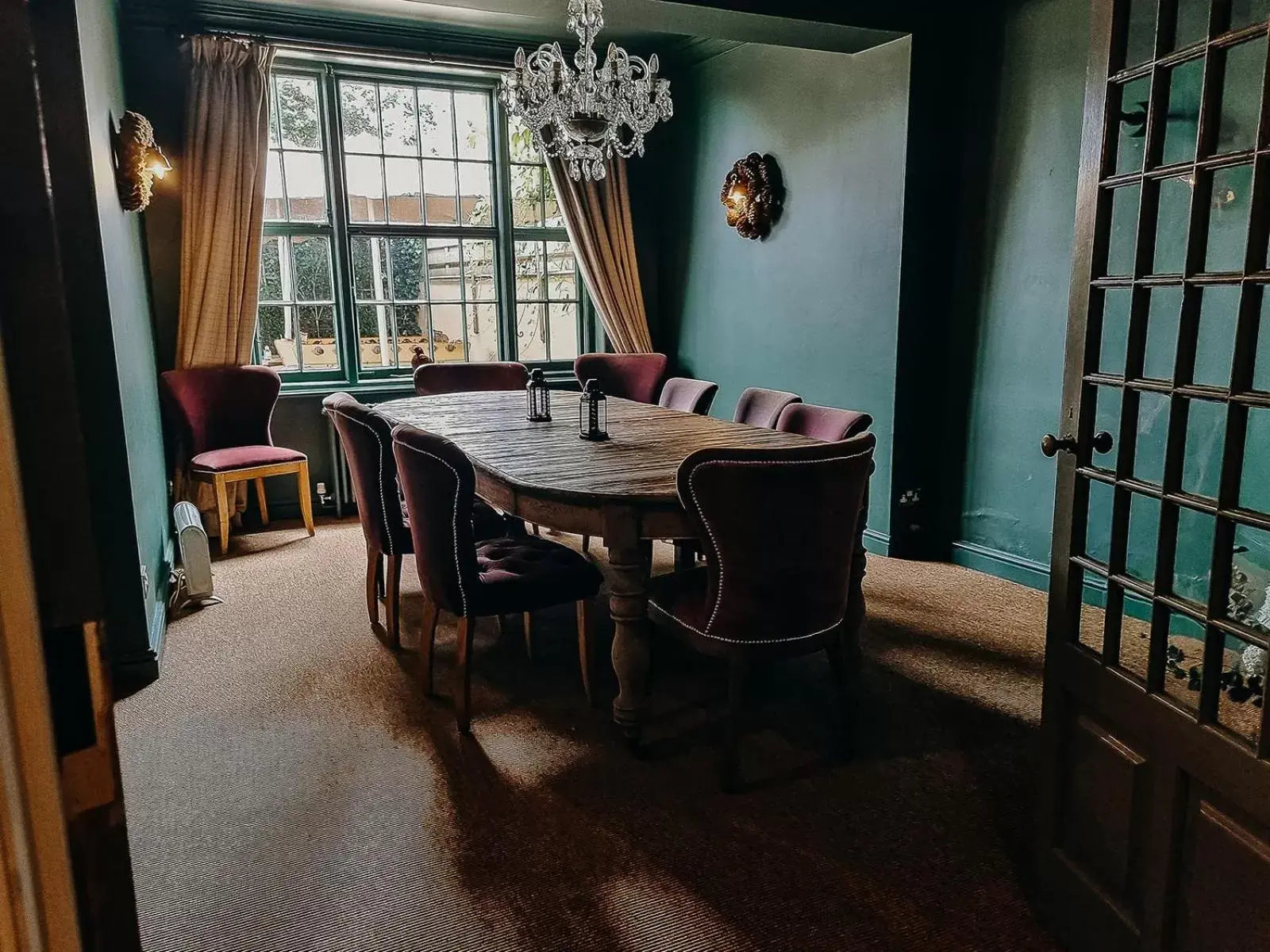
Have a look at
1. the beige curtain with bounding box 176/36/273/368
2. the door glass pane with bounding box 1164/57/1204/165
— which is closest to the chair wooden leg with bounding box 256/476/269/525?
the beige curtain with bounding box 176/36/273/368

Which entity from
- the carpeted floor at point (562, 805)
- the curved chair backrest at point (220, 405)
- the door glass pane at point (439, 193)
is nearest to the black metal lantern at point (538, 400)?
the carpeted floor at point (562, 805)

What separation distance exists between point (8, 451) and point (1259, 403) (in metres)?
1.38

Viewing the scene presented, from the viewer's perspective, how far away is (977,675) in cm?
290

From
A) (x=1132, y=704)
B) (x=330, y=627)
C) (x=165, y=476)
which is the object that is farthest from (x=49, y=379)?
(x=165, y=476)

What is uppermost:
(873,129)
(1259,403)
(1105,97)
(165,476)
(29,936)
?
(873,129)

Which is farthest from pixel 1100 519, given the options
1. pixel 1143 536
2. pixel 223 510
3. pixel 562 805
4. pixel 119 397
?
pixel 223 510

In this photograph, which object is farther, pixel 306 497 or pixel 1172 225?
pixel 306 497

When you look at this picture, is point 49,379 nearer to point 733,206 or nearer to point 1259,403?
point 1259,403

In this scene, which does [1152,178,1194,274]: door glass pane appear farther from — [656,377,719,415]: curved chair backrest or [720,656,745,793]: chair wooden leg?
[720,656,745,793]: chair wooden leg

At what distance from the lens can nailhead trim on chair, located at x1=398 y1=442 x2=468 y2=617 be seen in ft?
7.68

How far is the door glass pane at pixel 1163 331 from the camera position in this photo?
3.08m

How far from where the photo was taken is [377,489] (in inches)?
118

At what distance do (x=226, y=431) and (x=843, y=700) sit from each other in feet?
12.5

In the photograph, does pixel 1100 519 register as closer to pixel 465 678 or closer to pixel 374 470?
pixel 465 678
